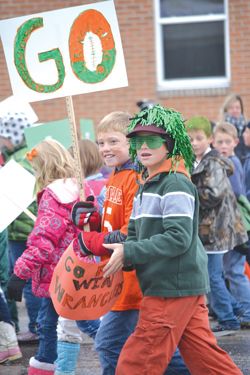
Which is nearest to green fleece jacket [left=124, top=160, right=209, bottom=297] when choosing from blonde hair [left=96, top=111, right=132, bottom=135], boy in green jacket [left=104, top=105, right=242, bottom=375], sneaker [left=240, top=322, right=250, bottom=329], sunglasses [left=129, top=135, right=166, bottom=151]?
boy in green jacket [left=104, top=105, right=242, bottom=375]

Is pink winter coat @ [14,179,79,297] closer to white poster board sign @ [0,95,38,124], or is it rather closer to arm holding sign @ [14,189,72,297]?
arm holding sign @ [14,189,72,297]

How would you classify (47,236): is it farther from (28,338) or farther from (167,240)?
(28,338)

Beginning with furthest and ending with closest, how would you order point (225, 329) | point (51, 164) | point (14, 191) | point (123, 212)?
point (225, 329) < point (14, 191) < point (51, 164) < point (123, 212)

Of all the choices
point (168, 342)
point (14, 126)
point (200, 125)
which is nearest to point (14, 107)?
point (14, 126)

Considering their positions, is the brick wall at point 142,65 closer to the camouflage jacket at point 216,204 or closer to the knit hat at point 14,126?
the knit hat at point 14,126

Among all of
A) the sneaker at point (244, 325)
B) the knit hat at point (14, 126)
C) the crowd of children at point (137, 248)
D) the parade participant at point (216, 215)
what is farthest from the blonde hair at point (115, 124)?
the sneaker at point (244, 325)

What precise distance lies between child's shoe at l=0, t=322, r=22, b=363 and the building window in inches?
277

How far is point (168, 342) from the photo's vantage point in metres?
4.50

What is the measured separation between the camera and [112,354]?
496 centimetres

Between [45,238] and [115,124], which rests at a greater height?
[115,124]

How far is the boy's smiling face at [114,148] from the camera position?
205 inches

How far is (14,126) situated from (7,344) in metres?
2.14

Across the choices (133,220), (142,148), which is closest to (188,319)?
(133,220)

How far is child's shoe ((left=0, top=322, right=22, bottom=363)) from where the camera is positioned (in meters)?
6.61
